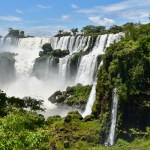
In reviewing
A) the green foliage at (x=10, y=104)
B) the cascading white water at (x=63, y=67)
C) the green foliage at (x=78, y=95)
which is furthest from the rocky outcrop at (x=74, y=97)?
the green foliage at (x=10, y=104)

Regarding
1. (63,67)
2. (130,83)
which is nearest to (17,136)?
(130,83)

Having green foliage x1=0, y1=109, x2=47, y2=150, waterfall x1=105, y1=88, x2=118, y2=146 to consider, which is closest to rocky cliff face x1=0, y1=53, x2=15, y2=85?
waterfall x1=105, y1=88, x2=118, y2=146

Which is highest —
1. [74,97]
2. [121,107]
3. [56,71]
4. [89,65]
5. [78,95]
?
[89,65]

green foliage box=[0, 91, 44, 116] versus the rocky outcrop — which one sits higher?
green foliage box=[0, 91, 44, 116]

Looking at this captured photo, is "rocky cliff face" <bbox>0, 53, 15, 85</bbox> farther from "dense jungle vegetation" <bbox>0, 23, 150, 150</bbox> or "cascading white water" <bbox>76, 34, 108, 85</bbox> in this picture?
"dense jungle vegetation" <bbox>0, 23, 150, 150</bbox>

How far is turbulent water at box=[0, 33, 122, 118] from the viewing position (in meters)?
58.0

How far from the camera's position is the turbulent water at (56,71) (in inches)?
2283

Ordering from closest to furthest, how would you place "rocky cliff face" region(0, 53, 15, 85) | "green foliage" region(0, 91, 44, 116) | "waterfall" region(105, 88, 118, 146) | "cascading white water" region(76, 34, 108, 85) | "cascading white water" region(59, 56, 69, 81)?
"green foliage" region(0, 91, 44, 116)
"waterfall" region(105, 88, 118, 146)
"cascading white water" region(76, 34, 108, 85)
"cascading white water" region(59, 56, 69, 81)
"rocky cliff face" region(0, 53, 15, 85)

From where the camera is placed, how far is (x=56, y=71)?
6488 centimetres

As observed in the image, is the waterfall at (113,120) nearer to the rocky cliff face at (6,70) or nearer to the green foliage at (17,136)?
the green foliage at (17,136)

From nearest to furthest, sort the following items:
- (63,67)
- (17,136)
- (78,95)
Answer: (17,136)
(78,95)
(63,67)

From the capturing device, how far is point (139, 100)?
101ft

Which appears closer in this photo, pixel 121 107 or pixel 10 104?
pixel 10 104

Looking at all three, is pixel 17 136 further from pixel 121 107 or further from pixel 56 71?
pixel 56 71
